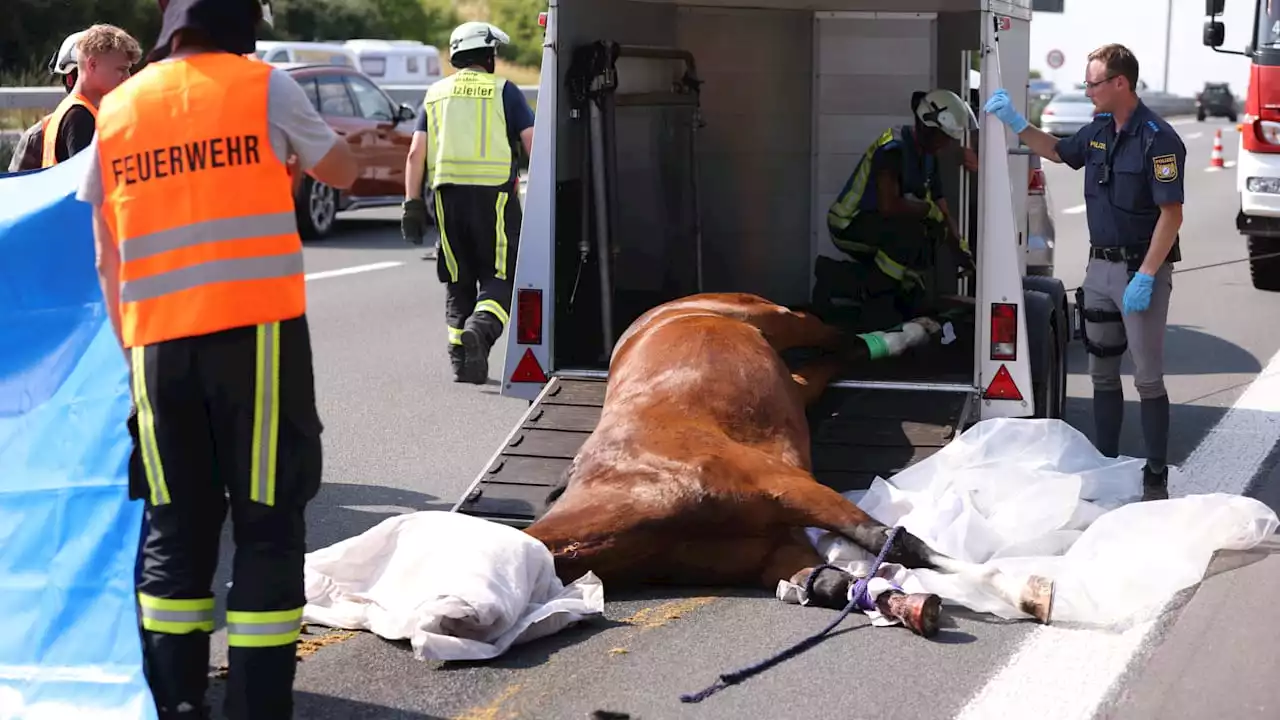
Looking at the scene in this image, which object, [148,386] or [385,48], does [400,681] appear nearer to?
[148,386]

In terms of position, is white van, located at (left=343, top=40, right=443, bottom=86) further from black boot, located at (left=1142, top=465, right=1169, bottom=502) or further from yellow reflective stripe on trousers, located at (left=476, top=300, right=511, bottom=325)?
black boot, located at (left=1142, top=465, right=1169, bottom=502)

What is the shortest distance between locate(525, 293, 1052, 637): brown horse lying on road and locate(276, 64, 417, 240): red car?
12.1 meters

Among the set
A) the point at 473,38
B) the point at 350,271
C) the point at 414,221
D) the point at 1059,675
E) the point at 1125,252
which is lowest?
the point at 350,271

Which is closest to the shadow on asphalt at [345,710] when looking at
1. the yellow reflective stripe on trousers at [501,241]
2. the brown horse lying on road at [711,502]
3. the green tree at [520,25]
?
the brown horse lying on road at [711,502]

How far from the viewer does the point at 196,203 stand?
388 cm

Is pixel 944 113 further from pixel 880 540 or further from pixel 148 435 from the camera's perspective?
pixel 148 435

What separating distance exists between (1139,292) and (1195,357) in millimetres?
4352

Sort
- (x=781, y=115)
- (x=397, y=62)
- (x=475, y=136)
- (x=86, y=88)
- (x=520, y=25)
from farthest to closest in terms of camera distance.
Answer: (x=520, y=25) < (x=397, y=62) < (x=781, y=115) < (x=475, y=136) < (x=86, y=88)

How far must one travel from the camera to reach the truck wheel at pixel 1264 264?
14555 mm

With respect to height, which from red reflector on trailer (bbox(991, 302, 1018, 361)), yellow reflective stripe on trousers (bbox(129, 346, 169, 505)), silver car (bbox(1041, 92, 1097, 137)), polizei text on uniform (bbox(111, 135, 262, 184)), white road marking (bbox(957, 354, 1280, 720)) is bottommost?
silver car (bbox(1041, 92, 1097, 137))

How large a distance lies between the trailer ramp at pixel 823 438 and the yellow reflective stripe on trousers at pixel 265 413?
219cm

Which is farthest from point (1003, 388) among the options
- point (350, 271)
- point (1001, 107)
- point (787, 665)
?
point (350, 271)

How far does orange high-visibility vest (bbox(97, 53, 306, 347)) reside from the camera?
387 cm

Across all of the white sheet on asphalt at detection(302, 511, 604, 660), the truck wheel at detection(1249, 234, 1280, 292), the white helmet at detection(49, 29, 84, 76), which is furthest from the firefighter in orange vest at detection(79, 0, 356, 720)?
the truck wheel at detection(1249, 234, 1280, 292)
